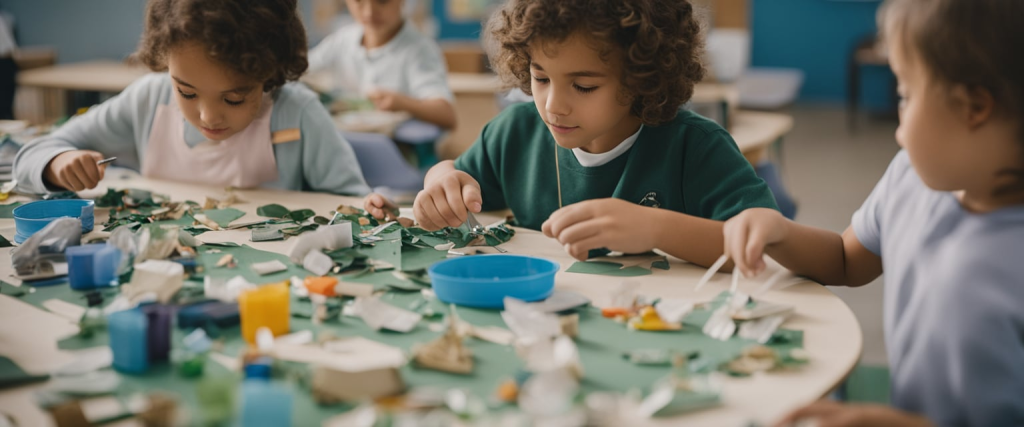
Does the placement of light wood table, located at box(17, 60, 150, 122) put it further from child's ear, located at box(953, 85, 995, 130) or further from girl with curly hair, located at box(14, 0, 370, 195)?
child's ear, located at box(953, 85, 995, 130)

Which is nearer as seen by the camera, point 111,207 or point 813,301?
point 813,301

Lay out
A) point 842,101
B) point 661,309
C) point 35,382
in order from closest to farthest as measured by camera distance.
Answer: point 35,382 < point 661,309 < point 842,101

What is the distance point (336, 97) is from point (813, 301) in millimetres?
2707

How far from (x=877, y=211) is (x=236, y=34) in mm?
1167

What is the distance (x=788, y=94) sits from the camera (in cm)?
693

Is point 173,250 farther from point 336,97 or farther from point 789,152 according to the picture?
point 789,152

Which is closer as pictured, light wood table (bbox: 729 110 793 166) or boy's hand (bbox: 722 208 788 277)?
boy's hand (bbox: 722 208 788 277)

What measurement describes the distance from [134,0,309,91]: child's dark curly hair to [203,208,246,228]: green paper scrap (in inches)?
11.1

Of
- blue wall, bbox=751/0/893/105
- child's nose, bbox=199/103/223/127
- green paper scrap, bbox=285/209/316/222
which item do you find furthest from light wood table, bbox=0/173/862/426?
blue wall, bbox=751/0/893/105

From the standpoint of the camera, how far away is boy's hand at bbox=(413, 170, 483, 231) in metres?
1.40

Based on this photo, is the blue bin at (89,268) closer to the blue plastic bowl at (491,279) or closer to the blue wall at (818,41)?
the blue plastic bowl at (491,279)

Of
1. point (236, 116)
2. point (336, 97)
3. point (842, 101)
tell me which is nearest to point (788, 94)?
point (842, 101)

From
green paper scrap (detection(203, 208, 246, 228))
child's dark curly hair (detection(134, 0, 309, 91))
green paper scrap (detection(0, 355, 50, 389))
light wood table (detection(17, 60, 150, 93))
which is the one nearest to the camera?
green paper scrap (detection(0, 355, 50, 389))

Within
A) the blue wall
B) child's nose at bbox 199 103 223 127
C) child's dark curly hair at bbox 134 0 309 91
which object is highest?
child's dark curly hair at bbox 134 0 309 91
